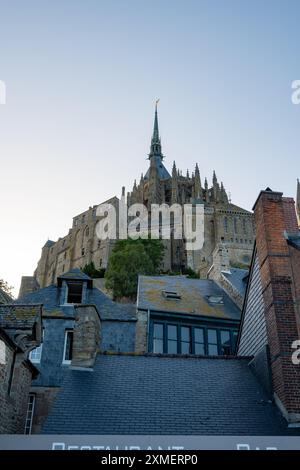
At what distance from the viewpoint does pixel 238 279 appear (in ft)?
94.4

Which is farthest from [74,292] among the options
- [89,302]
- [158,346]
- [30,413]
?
[30,413]

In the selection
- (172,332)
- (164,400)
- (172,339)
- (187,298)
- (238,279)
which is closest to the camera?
(164,400)

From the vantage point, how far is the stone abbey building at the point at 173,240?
282 feet

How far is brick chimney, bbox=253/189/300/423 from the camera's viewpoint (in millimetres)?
11992

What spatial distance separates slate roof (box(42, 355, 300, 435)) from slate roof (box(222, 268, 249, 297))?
489 inches

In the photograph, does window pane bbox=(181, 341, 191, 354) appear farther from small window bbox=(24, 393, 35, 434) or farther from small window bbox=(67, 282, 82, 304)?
small window bbox=(24, 393, 35, 434)

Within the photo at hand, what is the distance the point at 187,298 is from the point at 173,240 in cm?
6516

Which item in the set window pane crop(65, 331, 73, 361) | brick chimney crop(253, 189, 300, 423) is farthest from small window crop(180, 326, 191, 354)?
brick chimney crop(253, 189, 300, 423)

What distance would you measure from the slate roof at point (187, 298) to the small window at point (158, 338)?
0.79m

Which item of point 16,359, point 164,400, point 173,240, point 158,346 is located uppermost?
point 173,240

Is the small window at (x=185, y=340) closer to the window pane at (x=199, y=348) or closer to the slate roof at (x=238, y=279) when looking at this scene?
the window pane at (x=199, y=348)

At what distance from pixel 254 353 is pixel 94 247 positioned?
253 ft

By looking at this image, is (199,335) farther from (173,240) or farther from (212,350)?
(173,240)

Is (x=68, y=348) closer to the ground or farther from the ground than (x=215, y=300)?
closer to the ground
